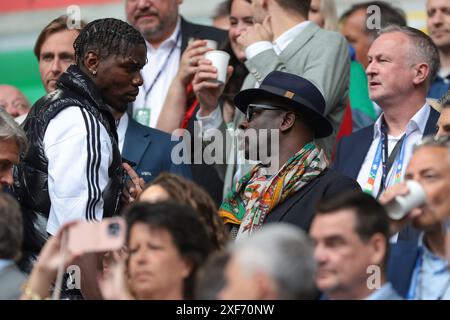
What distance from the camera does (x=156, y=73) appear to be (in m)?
8.71

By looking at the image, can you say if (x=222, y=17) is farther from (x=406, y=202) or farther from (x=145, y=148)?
(x=406, y=202)

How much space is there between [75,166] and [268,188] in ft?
3.58

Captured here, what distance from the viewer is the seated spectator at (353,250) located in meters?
5.33

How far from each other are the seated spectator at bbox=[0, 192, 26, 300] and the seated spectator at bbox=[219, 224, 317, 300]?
1.01 m

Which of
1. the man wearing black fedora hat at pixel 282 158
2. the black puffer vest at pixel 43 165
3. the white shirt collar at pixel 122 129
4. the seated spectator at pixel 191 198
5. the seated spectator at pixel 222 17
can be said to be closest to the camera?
the seated spectator at pixel 191 198

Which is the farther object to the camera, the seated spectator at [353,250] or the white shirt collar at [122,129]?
the white shirt collar at [122,129]

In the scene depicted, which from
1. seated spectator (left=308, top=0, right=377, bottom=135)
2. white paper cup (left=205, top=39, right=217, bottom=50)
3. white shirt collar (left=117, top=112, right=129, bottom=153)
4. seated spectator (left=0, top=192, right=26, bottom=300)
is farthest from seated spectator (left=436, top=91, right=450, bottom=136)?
seated spectator (left=0, top=192, right=26, bottom=300)

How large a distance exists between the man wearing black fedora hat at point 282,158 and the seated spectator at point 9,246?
4.78ft

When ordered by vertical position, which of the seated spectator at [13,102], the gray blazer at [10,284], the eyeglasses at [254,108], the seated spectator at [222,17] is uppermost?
the seated spectator at [222,17]

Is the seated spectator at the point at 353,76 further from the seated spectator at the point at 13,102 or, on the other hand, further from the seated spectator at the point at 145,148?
the seated spectator at the point at 13,102

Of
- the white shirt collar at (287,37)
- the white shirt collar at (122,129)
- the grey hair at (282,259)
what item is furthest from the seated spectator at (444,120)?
the grey hair at (282,259)

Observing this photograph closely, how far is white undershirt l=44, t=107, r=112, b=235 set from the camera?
20.7 ft

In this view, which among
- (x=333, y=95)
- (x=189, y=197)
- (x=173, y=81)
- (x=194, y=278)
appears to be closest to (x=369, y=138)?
(x=333, y=95)

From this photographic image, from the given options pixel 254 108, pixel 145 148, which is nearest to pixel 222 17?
pixel 145 148
